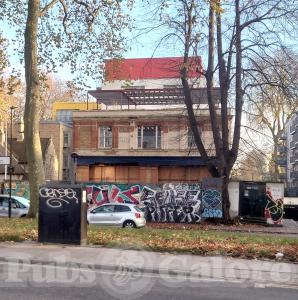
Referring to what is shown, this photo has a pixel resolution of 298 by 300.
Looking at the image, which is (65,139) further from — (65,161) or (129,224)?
(129,224)

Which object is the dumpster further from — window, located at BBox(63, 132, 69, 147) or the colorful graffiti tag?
window, located at BBox(63, 132, 69, 147)

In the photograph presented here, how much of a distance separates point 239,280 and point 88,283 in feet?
8.85

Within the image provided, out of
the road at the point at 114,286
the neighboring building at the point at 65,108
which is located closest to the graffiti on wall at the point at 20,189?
the road at the point at 114,286

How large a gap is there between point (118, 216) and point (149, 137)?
81.5ft

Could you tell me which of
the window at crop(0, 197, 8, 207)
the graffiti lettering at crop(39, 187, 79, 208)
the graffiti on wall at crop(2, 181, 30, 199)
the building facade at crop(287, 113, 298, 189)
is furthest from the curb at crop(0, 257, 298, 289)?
the building facade at crop(287, 113, 298, 189)

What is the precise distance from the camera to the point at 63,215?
12344mm

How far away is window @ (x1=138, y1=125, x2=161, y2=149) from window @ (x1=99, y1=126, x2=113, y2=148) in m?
2.96

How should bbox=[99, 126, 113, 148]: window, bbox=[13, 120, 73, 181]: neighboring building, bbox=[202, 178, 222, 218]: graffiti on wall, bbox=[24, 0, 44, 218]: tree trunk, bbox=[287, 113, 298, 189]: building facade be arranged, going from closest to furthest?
bbox=[24, 0, 44, 218]: tree trunk
bbox=[202, 178, 222, 218]: graffiti on wall
bbox=[99, 126, 113, 148]: window
bbox=[13, 120, 73, 181]: neighboring building
bbox=[287, 113, 298, 189]: building facade

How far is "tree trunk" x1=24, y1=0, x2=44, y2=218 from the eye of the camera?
2022cm

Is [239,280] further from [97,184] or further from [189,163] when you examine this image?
[189,163]

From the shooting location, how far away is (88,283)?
839 centimetres

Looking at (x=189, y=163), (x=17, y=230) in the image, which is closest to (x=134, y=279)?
(x=17, y=230)

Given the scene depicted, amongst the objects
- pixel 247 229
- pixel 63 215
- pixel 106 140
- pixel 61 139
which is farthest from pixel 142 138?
pixel 63 215

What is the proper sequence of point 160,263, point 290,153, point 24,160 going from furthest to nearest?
point 290,153 < point 24,160 < point 160,263
